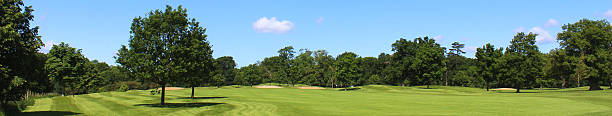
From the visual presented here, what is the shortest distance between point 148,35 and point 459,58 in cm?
12372

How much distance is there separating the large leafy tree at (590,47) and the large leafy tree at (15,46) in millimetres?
63916

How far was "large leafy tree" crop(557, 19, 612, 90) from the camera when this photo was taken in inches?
2122

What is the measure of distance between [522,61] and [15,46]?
244 feet

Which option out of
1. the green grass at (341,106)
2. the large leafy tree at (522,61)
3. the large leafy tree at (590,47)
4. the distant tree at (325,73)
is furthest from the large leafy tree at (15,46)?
the distant tree at (325,73)

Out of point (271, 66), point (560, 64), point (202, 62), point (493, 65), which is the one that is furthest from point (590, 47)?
point (271, 66)

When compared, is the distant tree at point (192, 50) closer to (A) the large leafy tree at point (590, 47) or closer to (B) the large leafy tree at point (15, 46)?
(B) the large leafy tree at point (15, 46)

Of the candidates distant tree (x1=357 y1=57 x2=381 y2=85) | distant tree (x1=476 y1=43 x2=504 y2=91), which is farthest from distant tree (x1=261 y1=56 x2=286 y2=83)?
distant tree (x1=476 y1=43 x2=504 y2=91)

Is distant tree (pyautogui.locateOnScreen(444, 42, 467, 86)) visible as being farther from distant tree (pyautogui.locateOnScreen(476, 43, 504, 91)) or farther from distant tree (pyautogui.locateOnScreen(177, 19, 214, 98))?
distant tree (pyautogui.locateOnScreen(177, 19, 214, 98))

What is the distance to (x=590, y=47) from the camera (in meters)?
56.2

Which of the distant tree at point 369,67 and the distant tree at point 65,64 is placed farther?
the distant tree at point 369,67

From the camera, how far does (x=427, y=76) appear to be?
86.8 metres

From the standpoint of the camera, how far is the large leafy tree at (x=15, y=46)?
17.6m

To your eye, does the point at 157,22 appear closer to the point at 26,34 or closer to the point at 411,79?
the point at 26,34

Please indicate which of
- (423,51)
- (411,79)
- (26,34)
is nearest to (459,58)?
(411,79)
